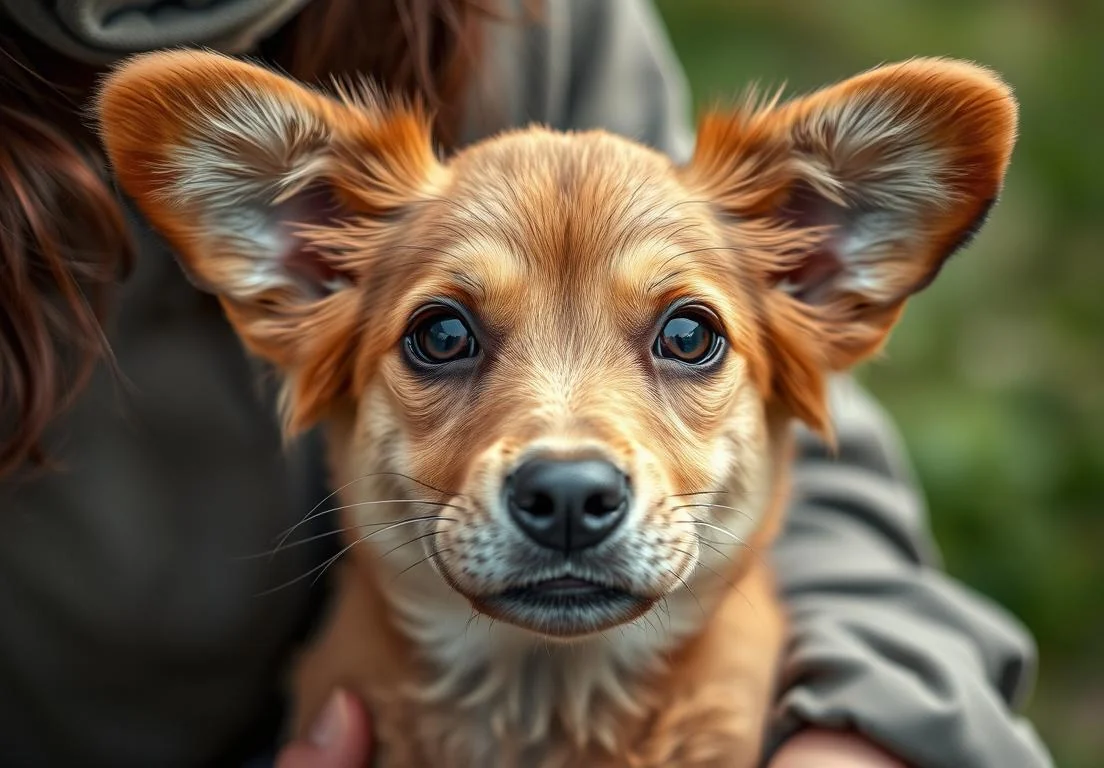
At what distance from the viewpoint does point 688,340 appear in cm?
171

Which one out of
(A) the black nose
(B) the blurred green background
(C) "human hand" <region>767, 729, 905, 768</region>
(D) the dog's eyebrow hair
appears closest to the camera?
(A) the black nose

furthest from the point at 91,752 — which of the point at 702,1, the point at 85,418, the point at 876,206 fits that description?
the point at 702,1

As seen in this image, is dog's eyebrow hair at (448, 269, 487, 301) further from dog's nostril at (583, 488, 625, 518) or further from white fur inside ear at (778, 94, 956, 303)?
white fur inside ear at (778, 94, 956, 303)

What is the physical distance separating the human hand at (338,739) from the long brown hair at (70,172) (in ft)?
2.01

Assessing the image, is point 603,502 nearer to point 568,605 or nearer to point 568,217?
point 568,605

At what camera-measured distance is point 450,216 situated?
5.74 ft

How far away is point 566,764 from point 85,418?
3.20ft

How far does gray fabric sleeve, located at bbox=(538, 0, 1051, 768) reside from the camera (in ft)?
6.09

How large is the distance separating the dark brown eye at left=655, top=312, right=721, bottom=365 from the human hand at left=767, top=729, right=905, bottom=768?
63cm

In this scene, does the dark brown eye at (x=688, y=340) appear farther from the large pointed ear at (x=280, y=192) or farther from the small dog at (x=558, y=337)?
the large pointed ear at (x=280, y=192)

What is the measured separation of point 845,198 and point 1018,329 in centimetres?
226

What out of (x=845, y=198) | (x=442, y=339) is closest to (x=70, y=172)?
(x=442, y=339)

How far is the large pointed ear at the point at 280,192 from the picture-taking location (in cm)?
160

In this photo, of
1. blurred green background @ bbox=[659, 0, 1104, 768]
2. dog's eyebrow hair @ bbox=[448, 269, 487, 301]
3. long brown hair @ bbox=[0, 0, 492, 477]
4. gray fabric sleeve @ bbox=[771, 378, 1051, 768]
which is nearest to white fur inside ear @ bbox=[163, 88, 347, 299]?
long brown hair @ bbox=[0, 0, 492, 477]
